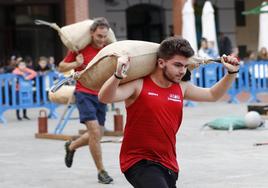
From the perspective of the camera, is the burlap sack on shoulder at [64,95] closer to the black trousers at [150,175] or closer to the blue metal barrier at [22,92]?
the blue metal barrier at [22,92]

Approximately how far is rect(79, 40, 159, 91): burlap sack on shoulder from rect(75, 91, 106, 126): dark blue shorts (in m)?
3.23

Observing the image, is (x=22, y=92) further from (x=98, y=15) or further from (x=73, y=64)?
(x=98, y=15)

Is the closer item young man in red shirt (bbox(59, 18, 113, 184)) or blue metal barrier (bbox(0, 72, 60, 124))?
young man in red shirt (bbox(59, 18, 113, 184))

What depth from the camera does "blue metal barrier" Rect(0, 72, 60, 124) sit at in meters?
19.4

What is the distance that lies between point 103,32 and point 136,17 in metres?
24.6

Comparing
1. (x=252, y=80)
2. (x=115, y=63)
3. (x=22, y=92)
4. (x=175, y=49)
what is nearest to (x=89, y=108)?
(x=115, y=63)

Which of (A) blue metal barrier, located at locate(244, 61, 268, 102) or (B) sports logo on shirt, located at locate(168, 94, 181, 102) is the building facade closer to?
(A) blue metal barrier, located at locate(244, 61, 268, 102)

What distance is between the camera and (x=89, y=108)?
9711 millimetres

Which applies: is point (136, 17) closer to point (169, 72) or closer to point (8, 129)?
point (8, 129)

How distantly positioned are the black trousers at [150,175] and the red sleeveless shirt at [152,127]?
A: 0.04 meters

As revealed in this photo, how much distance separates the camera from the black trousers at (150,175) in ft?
18.4

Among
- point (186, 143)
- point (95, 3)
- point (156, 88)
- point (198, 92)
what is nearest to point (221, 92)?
point (198, 92)

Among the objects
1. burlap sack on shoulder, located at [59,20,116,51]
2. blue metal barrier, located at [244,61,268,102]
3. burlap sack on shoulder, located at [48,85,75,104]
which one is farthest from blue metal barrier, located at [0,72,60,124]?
burlap sack on shoulder, located at [59,20,116,51]

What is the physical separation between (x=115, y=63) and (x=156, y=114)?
23.5 inches
